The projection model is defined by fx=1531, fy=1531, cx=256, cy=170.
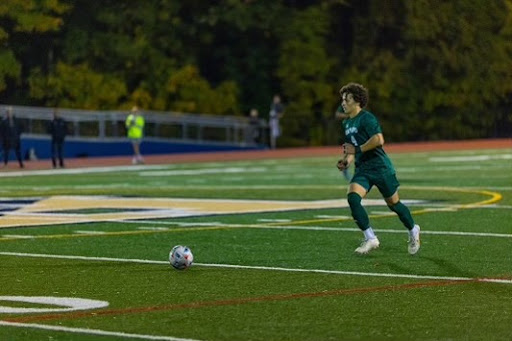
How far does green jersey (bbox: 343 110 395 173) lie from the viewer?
15.8 metres

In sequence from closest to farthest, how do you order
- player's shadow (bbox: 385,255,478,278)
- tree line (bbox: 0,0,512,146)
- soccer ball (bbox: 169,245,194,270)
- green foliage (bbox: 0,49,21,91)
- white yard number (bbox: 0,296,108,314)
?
white yard number (bbox: 0,296,108,314)
player's shadow (bbox: 385,255,478,278)
soccer ball (bbox: 169,245,194,270)
green foliage (bbox: 0,49,21,91)
tree line (bbox: 0,0,512,146)

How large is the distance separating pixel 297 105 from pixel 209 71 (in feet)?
12.4

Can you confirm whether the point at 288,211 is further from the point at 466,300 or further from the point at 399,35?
the point at 399,35

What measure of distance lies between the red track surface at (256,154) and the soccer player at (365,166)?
28.3 meters

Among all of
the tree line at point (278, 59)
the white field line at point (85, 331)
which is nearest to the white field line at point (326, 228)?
the white field line at point (85, 331)

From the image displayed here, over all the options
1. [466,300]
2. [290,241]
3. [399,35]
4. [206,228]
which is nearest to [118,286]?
[466,300]

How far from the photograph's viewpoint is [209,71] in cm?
6069

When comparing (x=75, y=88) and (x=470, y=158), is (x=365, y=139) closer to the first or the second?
(x=470, y=158)

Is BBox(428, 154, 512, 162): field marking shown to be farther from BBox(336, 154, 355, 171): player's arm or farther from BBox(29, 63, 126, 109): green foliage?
BBox(336, 154, 355, 171): player's arm

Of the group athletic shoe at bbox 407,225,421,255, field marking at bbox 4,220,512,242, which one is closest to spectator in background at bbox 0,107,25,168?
field marking at bbox 4,220,512,242

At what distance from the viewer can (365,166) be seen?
15984 mm

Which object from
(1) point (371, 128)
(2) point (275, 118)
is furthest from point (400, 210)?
(2) point (275, 118)

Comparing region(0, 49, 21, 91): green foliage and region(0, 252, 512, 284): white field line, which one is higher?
region(0, 49, 21, 91): green foliage

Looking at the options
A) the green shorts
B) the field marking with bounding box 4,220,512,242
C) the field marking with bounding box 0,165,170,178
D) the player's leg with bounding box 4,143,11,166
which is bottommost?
the field marking with bounding box 0,165,170,178
